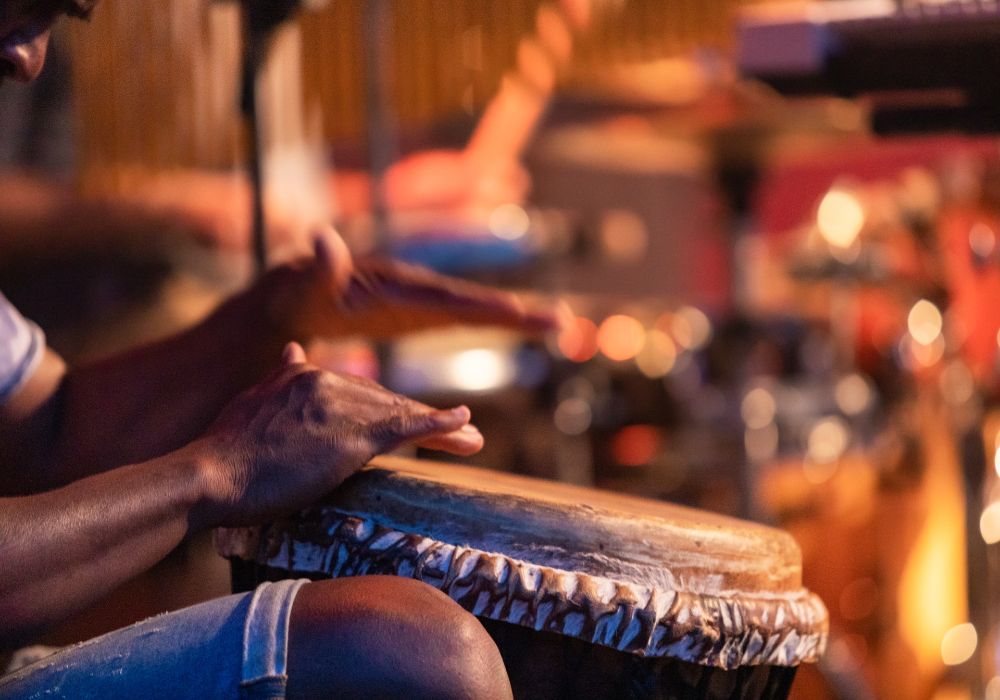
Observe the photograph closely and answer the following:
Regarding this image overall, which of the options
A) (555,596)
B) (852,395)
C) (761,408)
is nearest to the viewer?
(555,596)

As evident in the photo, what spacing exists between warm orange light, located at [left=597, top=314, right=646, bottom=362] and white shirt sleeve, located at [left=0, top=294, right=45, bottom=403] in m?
2.97

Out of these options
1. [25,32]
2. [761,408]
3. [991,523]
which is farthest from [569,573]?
[761,408]

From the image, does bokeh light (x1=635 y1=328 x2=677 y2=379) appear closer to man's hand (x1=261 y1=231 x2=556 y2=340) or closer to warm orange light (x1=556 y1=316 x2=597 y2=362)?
warm orange light (x1=556 y1=316 x2=597 y2=362)

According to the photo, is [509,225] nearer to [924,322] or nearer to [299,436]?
[924,322]

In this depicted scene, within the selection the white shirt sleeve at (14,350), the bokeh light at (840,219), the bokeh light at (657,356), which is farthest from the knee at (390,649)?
the bokeh light at (657,356)

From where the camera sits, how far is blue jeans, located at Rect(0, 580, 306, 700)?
2.68ft

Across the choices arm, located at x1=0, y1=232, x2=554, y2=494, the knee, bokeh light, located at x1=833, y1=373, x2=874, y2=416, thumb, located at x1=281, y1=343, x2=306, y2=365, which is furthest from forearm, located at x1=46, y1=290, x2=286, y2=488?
bokeh light, located at x1=833, y1=373, x2=874, y2=416

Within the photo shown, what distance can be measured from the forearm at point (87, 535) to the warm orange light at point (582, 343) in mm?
2479

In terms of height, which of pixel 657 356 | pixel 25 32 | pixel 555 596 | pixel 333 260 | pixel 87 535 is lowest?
pixel 657 356

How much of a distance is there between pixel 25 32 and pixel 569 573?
0.73 metres

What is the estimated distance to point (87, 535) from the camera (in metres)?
0.87

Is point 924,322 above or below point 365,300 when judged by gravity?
below

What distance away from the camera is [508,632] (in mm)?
983

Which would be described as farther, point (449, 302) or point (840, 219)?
point (840, 219)
